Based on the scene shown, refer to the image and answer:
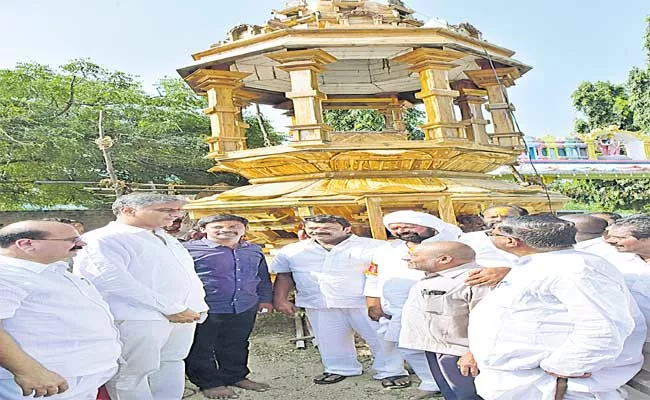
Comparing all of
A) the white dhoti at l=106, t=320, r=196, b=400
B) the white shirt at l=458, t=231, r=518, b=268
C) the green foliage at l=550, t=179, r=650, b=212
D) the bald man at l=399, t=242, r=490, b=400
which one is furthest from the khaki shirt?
the green foliage at l=550, t=179, r=650, b=212

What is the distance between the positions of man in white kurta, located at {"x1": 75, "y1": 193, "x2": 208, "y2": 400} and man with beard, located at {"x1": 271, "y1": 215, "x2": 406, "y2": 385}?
1235mm

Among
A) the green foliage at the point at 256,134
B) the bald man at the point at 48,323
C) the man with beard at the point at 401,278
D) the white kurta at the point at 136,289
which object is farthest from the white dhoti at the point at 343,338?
the green foliage at the point at 256,134

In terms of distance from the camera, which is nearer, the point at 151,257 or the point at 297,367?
the point at 151,257

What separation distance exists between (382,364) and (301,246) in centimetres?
119

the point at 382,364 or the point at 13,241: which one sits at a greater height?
the point at 13,241

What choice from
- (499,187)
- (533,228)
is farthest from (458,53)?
(533,228)

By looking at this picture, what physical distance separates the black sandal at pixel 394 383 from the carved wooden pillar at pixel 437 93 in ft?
8.87

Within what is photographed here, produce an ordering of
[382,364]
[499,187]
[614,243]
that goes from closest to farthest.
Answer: [614,243]
[382,364]
[499,187]

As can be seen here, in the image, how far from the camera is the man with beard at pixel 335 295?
428cm

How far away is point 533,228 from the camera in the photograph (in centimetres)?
240

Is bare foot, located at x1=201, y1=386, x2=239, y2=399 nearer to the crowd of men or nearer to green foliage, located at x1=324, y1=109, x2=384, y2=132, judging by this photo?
the crowd of men

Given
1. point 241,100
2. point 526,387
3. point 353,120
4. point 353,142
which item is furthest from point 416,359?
point 353,120

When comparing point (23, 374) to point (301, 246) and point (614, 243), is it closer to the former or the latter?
point (301, 246)

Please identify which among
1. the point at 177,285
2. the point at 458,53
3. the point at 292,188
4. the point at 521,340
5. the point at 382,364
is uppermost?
the point at 458,53
